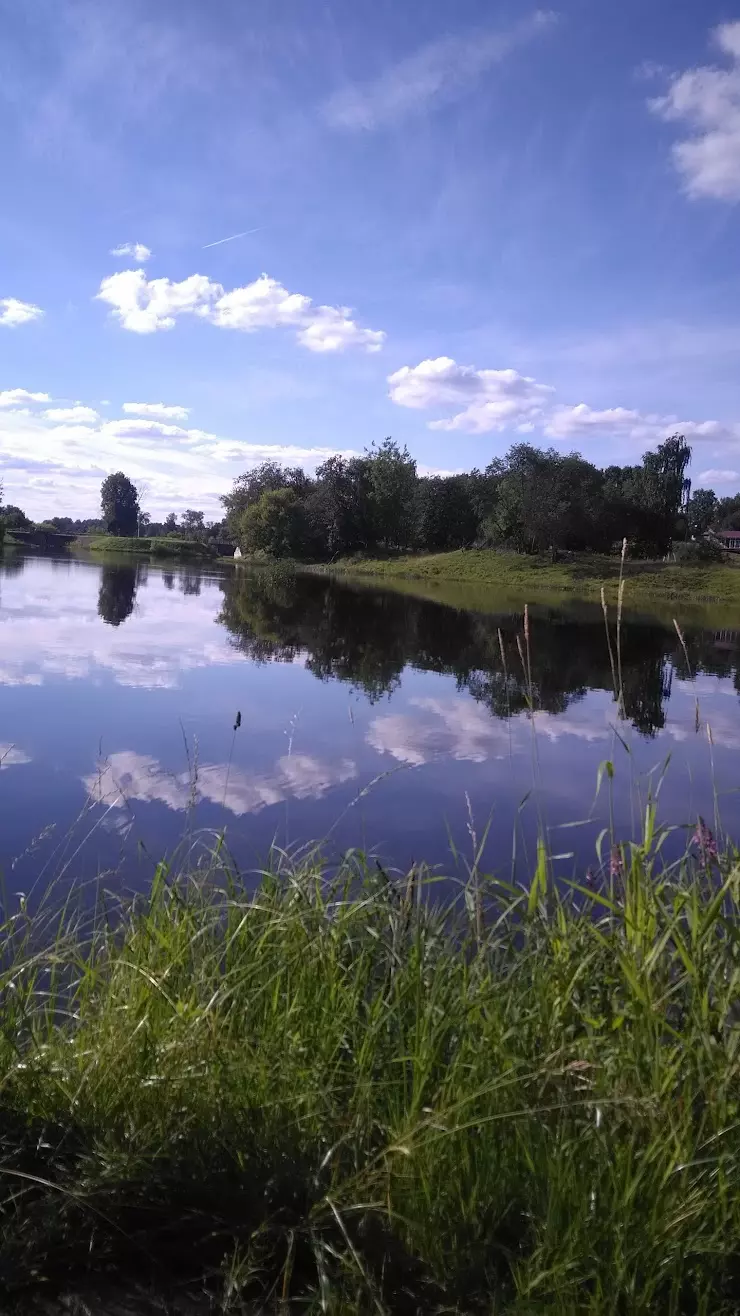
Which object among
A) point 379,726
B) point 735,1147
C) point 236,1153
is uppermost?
point 735,1147

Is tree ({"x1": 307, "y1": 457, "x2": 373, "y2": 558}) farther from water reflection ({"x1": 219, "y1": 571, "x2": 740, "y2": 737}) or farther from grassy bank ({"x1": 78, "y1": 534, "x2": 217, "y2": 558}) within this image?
water reflection ({"x1": 219, "y1": 571, "x2": 740, "y2": 737})

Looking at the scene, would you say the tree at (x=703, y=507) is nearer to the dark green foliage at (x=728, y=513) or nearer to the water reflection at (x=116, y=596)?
the dark green foliage at (x=728, y=513)

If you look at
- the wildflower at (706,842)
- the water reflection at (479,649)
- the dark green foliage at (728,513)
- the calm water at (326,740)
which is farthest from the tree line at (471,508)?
the wildflower at (706,842)

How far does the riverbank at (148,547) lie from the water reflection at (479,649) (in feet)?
179

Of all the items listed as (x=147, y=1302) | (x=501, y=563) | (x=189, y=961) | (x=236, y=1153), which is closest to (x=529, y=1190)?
(x=236, y=1153)

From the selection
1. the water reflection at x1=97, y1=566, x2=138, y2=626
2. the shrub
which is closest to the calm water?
the water reflection at x1=97, y1=566, x2=138, y2=626

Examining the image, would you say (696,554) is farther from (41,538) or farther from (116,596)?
(41,538)

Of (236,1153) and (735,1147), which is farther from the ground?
(735,1147)

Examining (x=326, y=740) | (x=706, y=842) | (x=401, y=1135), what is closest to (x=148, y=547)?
(x=326, y=740)

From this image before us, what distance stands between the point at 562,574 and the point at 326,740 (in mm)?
52379

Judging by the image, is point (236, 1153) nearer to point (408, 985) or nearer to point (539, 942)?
point (408, 985)

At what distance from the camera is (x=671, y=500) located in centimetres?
7194

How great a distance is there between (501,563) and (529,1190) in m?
65.5

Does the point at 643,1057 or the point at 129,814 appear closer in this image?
the point at 643,1057
